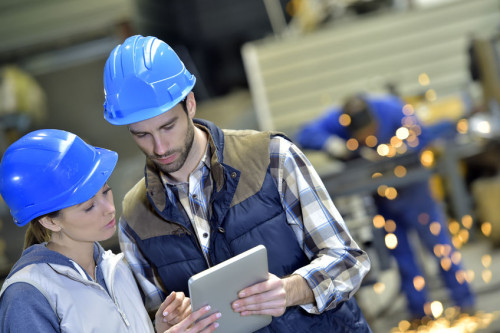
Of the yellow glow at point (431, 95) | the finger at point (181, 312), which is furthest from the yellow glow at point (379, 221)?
the yellow glow at point (431, 95)

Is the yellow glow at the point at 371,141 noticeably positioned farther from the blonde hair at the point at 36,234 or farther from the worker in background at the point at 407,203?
the blonde hair at the point at 36,234

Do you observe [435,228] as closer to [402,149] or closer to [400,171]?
[402,149]

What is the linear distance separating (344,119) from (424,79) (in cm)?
391

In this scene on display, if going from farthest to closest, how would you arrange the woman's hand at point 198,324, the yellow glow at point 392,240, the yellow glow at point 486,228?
the yellow glow at point 486,228, the yellow glow at point 392,240, the woman's hand at point 198,324

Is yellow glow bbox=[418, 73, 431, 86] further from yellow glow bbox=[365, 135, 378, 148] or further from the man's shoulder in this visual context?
the man's shoulder

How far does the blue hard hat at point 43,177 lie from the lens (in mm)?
Result: 1594

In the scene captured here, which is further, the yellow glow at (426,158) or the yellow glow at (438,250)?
the yellow glow at (438,250)

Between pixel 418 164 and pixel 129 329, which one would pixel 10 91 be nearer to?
pixel 418 164

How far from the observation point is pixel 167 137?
1806 mm

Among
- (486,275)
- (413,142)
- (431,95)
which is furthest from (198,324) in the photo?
(431,95)

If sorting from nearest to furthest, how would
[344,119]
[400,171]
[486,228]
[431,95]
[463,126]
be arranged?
1. [400,171]
2. [344,119]
3. [463,126]
4. [486,228]
5. [431,95]

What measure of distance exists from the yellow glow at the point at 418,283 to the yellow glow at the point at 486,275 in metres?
0.71

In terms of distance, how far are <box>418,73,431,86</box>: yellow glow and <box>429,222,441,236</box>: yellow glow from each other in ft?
13.7

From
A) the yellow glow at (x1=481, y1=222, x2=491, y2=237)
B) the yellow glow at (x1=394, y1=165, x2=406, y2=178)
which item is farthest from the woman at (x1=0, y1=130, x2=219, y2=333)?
the yellow glow at (x1=481, y1=222, x2=491, y2=237)
